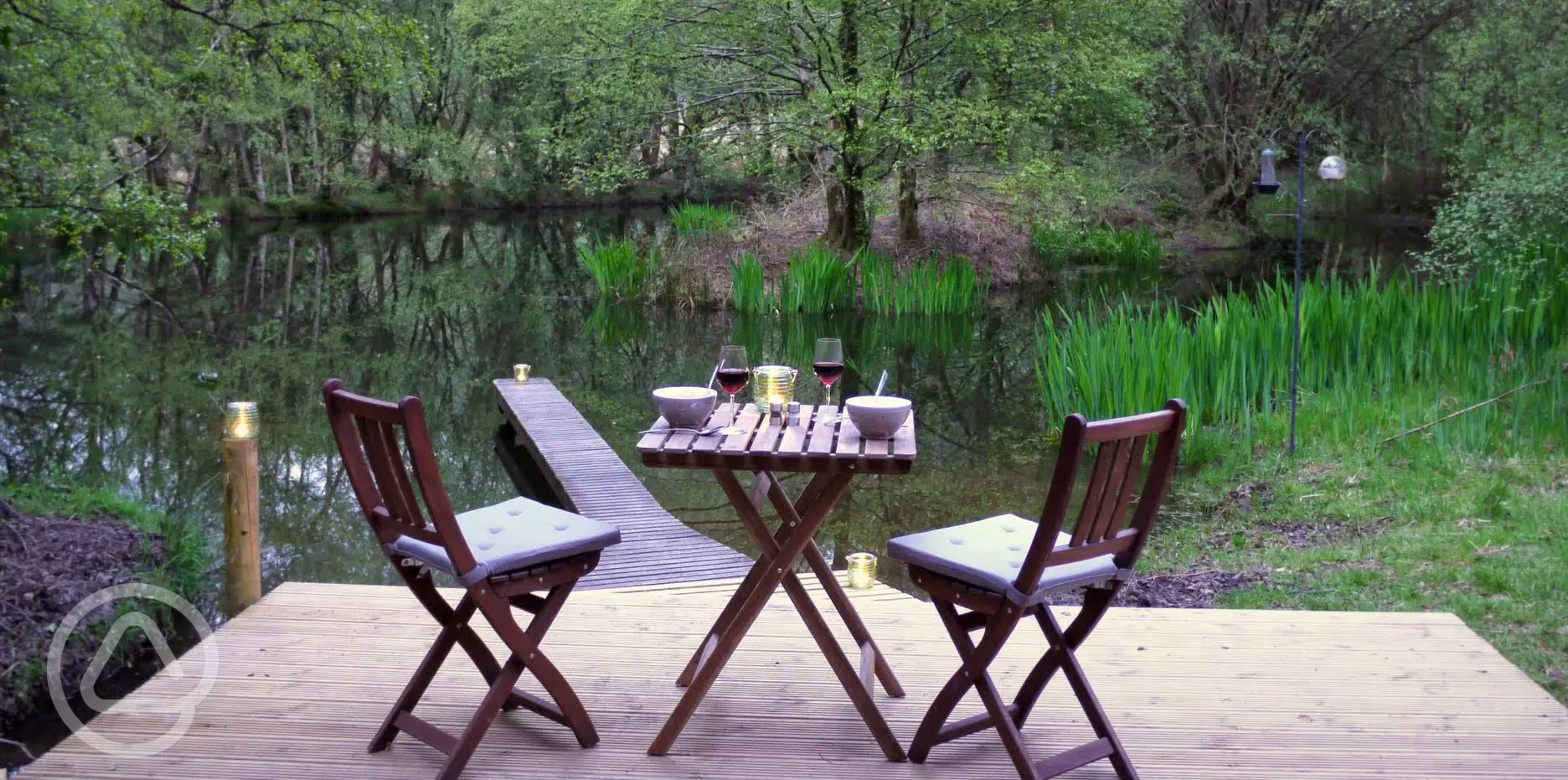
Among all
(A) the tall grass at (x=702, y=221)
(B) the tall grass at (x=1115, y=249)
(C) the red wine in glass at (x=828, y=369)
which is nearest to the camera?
(C) the red wine in glass at (x=828, y=369)

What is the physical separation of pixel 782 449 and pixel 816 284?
36.9 feet

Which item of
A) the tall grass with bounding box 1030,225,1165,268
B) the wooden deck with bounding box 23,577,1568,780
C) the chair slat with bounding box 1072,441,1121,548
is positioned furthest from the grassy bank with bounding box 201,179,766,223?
the chair slat with bounding box 1072,441,1121,548

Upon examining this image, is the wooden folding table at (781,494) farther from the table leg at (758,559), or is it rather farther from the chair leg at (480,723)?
the chair leg at (480,723)

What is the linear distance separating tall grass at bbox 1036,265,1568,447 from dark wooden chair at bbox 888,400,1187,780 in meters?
4.61

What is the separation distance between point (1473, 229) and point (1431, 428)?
179 cm

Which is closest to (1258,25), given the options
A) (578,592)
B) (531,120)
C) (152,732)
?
(531,120)

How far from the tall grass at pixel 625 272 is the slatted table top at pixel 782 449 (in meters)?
12.4

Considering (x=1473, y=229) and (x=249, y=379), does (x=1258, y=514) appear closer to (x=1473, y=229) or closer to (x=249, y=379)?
(x=1473, y=229)

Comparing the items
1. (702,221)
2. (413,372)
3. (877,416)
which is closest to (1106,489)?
(877,416)

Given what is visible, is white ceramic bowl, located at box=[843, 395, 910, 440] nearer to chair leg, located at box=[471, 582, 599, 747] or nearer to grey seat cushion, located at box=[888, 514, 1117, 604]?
grey seat cushion, located at box=[888, 514, 1117, 604]

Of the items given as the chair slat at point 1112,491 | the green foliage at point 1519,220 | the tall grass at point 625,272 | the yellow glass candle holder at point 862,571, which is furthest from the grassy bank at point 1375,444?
the tall grass at point 625,272

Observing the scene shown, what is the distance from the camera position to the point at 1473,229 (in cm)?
762

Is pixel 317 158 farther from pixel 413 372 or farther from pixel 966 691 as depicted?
pixel 966 691

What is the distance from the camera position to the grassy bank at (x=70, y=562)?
172 inches
